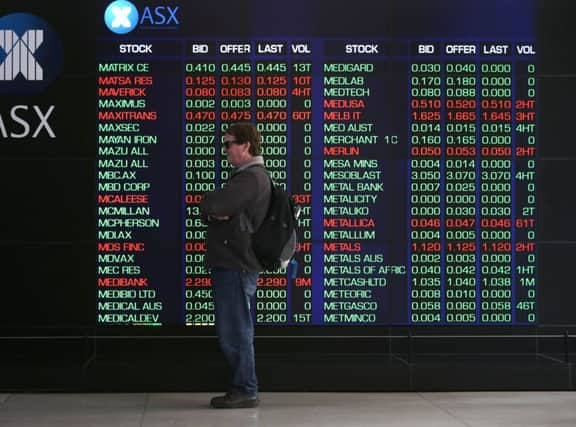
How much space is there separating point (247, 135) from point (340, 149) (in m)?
1.18

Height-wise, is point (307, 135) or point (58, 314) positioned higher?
point (307, 135)

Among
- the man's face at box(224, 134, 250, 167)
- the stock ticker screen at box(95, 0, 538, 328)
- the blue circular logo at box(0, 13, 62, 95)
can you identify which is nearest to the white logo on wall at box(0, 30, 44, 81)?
the blue circular logo at box(0, 13, 62, 95)

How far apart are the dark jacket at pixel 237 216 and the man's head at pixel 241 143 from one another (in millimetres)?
67

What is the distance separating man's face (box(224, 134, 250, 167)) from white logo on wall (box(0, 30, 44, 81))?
5.58 feet

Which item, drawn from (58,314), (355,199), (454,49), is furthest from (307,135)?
(58,314)

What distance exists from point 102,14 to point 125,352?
7.59ft

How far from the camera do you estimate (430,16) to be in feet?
A: 23.1

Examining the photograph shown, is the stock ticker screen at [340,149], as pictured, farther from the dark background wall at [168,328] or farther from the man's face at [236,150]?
the man's face at [236,150]

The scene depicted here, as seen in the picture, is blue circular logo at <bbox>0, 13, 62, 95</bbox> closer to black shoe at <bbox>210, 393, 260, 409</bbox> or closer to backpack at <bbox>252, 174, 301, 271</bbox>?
backpack at <bbox>252, 174, 301, 271</bbox>

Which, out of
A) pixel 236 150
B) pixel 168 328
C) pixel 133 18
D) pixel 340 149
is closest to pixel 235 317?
pixel 236 150

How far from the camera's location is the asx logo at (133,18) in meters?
6.95

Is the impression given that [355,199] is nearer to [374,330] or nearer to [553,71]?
[374,330]

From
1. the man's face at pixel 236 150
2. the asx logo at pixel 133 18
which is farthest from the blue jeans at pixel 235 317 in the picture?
the asx logo at pixel 133 18

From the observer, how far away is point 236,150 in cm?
594
